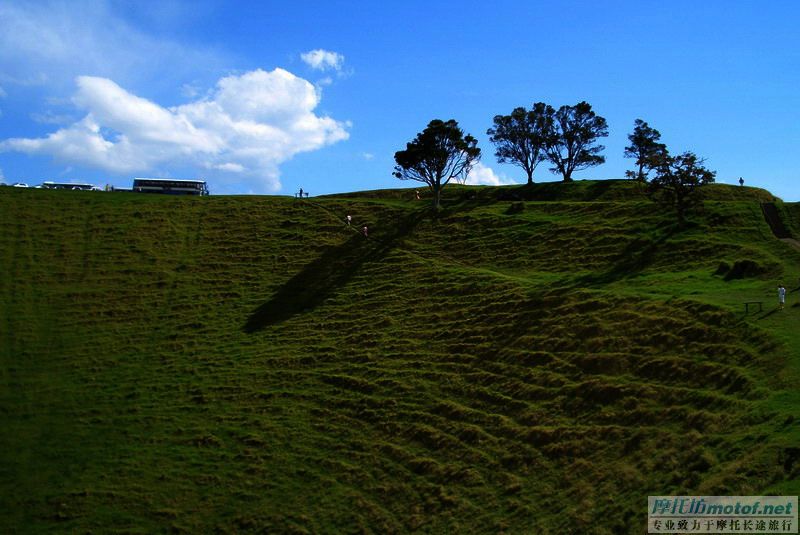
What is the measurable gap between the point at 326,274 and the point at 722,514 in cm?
4359

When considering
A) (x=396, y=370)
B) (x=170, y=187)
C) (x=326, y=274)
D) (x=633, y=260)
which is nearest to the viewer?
(x=396, y=370)

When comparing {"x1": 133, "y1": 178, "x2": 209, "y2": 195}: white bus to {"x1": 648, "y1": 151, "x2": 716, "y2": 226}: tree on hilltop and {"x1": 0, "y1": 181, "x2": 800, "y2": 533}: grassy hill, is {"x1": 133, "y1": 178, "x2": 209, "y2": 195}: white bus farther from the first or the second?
{"x1": 648, "y1": 151, "x2": 716, "y2": 226}: tree on hilltop

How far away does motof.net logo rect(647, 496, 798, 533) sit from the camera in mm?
21812

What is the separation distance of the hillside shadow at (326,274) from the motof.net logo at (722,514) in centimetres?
3606

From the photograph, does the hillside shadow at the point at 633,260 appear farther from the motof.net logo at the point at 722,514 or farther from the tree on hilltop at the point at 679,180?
the motof.net logo at the point at 722,514

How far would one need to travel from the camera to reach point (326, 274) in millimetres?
62031

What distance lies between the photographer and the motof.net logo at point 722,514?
21812mm

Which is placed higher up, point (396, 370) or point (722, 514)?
point (396, 370)

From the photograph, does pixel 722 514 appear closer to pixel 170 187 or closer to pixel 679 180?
pixel 679 180

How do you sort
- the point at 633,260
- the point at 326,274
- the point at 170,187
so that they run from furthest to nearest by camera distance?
the point at 170,187, the point at 326,274, the point at 633,260

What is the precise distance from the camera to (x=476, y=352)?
44.7m

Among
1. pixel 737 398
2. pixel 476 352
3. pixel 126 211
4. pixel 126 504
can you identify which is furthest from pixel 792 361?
pixel 126 211

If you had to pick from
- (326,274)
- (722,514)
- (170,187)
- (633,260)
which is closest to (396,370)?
(326,274)

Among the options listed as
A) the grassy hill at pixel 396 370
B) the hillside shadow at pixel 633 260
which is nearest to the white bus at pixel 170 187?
the grassy hill at pixel 396 370
